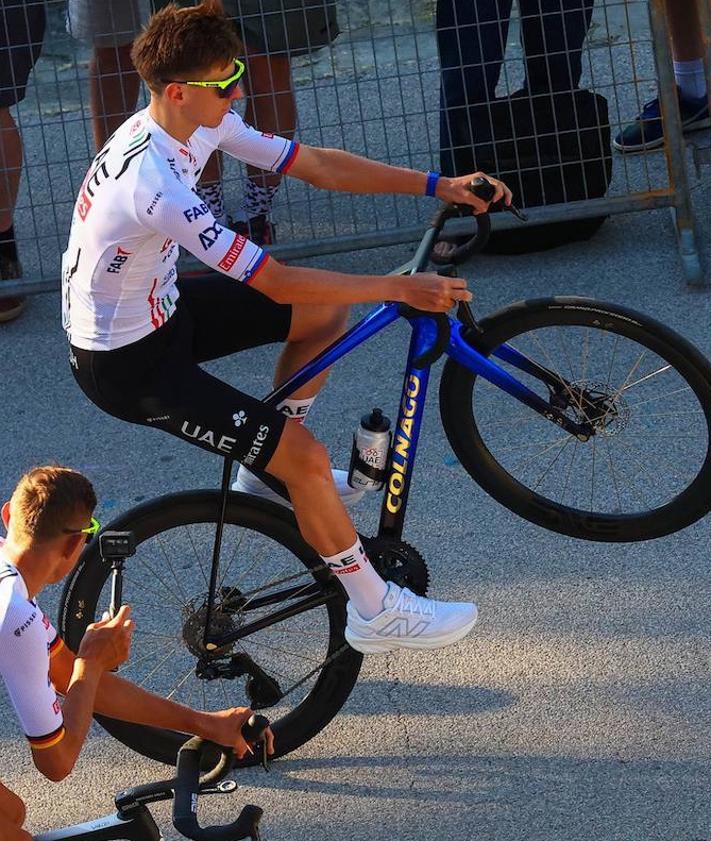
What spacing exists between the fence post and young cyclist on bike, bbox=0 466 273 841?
3.43 m

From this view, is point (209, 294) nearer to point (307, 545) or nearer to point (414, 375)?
point (414, 375)

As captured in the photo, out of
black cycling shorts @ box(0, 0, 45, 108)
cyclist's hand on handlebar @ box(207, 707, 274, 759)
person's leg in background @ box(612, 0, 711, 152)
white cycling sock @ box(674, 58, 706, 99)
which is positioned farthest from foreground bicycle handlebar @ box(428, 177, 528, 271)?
white cycling sock @ box(674, 58, 706, 99)

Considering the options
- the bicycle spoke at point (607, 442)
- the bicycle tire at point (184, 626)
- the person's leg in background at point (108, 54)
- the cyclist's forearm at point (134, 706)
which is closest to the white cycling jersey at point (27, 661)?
the cyclist's forearm at point (134, 706)

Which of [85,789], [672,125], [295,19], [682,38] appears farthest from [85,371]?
[682,38]

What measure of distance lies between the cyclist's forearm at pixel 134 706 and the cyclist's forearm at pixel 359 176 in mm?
1442

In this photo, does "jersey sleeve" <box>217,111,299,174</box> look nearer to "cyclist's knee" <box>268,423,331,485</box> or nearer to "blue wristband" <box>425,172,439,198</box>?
"blue wristband" <box>425,172,439,198</box>

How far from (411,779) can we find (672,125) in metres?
3.26

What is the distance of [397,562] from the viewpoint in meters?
4.00

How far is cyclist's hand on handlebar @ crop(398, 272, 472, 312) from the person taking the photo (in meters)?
3.55

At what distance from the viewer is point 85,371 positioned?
374 cm

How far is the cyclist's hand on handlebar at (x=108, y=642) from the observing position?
10.5 feet

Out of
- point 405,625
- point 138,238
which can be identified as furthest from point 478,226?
point 405,625

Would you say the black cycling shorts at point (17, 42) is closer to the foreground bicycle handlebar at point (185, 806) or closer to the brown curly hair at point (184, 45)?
the brown curly hair at point (184, 45)

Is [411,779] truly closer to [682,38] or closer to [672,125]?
[672,125]
